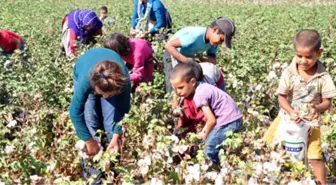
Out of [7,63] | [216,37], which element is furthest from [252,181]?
[7,63]

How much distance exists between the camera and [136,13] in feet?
22.2

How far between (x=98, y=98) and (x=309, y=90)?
128 cm

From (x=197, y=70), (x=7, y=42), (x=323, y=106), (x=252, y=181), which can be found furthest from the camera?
(x=7, y=42)

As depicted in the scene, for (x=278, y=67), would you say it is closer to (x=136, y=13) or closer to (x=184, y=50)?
(x=184, y=50)

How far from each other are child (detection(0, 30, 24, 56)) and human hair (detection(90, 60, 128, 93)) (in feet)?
8.25

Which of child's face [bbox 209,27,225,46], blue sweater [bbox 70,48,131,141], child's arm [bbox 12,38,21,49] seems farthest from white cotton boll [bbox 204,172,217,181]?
child's arm [bbox 12,38,21,49]

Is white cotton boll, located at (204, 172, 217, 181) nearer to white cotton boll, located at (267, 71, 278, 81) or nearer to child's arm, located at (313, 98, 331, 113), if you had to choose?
child's arm, located at (313, 98, 331, 113)

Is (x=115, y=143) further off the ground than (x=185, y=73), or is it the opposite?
(x=185, y=73)

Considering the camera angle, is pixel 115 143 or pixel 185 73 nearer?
pixel 115 143

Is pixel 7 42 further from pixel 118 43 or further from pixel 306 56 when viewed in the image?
pixel 306 56

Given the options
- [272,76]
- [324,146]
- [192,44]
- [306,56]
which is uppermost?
[192,44]

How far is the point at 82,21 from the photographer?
5.64 meters

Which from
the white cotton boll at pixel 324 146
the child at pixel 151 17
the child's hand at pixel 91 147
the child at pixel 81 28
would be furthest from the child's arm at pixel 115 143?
the child at pixel 151 17

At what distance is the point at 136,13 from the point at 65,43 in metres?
1.08
